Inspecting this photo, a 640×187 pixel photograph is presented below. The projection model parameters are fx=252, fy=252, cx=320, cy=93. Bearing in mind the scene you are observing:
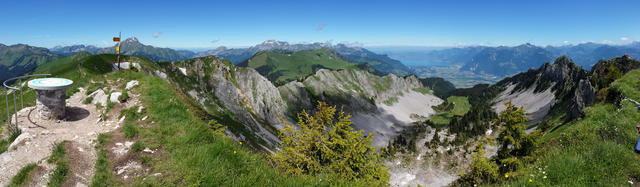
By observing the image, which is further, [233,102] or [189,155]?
[233,102]

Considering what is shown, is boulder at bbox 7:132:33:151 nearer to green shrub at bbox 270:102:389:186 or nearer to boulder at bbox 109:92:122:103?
boulder at bbox 109:92:122:103

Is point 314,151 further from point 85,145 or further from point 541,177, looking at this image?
point 85,145

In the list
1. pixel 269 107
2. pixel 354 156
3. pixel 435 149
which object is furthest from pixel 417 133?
pixel 354 156

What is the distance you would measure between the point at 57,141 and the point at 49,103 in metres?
5.32

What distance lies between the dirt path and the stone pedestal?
1.33 ft

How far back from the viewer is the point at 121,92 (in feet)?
59.8

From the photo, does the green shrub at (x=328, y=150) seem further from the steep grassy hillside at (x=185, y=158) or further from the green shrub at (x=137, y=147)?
the green shrub at (x=137, y=147)

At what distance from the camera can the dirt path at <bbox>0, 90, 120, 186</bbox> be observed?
8.87 meters

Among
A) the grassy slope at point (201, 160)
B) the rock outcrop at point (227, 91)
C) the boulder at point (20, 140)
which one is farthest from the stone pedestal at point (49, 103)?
the rock outcrop at point (227, 91)

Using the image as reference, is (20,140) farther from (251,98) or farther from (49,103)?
(251,98)

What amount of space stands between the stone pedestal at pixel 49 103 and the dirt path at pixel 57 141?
405 mm

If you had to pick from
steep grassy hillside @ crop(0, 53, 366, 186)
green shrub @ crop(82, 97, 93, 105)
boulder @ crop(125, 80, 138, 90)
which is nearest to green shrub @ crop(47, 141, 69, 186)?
steep grassy hillside @ crop(0, 53, 366, 186)

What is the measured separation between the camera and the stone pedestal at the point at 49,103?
14230 millimetres

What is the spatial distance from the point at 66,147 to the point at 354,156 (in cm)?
1243
